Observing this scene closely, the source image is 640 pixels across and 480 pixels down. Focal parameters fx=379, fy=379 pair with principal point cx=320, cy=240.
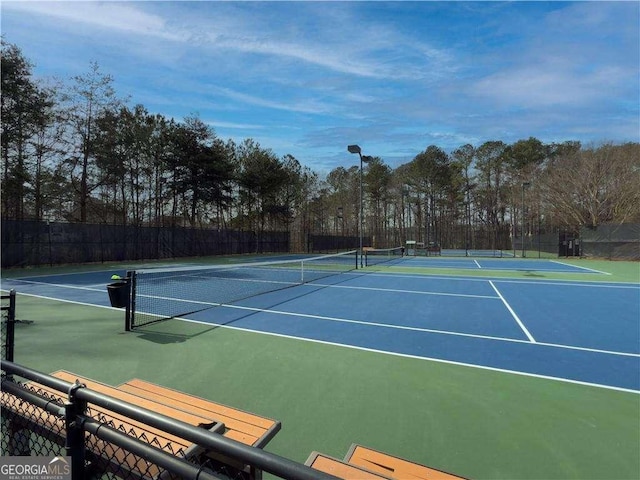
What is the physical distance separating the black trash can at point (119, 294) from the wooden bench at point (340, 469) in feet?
17.3

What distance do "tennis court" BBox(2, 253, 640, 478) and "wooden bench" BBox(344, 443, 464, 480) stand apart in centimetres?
54

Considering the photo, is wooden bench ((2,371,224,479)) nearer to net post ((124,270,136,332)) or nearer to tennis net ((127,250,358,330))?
net post ((124,270,136,332))

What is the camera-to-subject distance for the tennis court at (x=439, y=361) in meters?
3.08

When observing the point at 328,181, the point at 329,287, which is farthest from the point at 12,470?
the point at 328,181

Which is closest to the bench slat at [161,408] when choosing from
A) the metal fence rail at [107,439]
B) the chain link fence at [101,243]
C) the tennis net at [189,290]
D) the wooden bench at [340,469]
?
the metal fence rail at [107,439]

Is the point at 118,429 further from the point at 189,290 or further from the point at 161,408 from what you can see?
the point at 189,290

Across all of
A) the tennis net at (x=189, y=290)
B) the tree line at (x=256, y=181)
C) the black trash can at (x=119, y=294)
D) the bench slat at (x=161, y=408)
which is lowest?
the tennis net at (x=189, y=290)


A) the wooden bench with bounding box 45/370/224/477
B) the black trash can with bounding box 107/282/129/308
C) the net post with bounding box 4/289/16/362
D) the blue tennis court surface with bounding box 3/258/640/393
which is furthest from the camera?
the black trash can with bounding box 107/282/129/308

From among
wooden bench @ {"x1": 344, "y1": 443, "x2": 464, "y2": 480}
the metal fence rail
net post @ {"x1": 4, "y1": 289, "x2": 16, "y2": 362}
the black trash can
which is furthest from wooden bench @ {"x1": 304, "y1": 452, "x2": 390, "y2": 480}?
Answer: the black trash can

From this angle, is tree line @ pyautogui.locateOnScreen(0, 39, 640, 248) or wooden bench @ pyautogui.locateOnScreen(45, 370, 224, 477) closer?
wooden bench @ pyautogui.locateOnScreen(45, 370, 224, 477)

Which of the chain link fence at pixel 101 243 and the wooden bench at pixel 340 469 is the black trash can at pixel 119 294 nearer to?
the wooden bench at pixel 340 469

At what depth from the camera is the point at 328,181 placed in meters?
50.3

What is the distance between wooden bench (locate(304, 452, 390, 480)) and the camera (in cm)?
198

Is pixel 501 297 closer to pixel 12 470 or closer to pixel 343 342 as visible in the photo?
pixel 343 342
